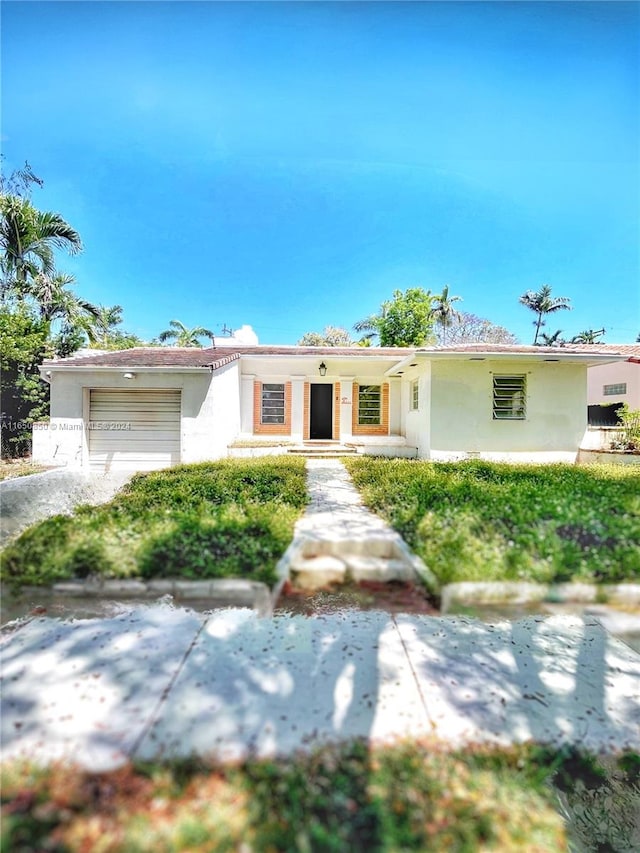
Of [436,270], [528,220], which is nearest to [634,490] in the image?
[528,220]

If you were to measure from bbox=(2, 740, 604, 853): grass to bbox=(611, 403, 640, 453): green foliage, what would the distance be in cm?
934

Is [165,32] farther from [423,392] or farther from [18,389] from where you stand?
[18,389]

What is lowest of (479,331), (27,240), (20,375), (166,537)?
(166,537)

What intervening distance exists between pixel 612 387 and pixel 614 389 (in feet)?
0.43

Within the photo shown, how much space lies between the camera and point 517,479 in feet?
19.6

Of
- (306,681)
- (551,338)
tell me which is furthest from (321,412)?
(551,338)

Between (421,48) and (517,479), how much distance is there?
21.6 ft

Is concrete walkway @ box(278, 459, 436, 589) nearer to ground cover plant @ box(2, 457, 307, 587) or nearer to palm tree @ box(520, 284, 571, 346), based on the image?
ground cover plant @ box(2, 457, 307, 587)

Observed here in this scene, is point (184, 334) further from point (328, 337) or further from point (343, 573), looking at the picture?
point (343, 573)

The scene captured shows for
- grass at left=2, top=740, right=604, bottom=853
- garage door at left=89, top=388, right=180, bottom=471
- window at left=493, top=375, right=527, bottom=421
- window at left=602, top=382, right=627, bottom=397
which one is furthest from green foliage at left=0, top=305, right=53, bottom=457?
window at left=602, top=382, right=627, bottom=397

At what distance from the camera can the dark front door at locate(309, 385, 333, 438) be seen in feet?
41.2

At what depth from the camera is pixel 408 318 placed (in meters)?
22.3

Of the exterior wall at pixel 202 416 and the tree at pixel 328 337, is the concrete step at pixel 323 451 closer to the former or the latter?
the exterior wall at pixel 202 416

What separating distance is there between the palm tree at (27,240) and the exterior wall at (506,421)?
44.6 feet
